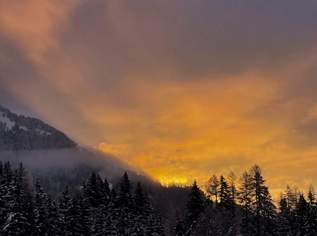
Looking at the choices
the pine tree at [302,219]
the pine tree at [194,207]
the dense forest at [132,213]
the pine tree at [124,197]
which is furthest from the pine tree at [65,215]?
the pine tree at [302,219]

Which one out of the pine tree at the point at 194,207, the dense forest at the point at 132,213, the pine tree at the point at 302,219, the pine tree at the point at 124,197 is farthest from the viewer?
the pine tree at the point at 194,207

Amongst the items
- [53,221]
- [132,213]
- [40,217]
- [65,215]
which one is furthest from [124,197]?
[40,217]

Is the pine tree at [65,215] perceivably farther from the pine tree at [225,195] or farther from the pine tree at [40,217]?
the pine tree at [225,195]

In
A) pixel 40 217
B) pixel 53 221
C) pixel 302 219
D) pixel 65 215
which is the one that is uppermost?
pixel 302 219

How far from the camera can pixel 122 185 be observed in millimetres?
113750

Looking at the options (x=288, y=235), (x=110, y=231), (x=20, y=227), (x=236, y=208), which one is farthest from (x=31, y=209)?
(x=236, y=208)

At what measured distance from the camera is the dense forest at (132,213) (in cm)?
7400

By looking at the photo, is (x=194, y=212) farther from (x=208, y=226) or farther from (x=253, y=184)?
(x=253, y=184)

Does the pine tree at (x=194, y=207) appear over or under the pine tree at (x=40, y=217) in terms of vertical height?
over

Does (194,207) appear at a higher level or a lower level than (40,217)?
higher

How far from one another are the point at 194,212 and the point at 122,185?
55.4 feet

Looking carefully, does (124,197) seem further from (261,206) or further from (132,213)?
(261,206)

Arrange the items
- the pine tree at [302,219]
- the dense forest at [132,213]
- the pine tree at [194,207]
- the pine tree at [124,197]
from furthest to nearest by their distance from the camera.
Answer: the pine tree at [194,207]
the pine tree at [124,197]
the pine tree at [302,219]
the dense forest at [132,213]

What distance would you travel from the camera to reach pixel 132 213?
347ft
